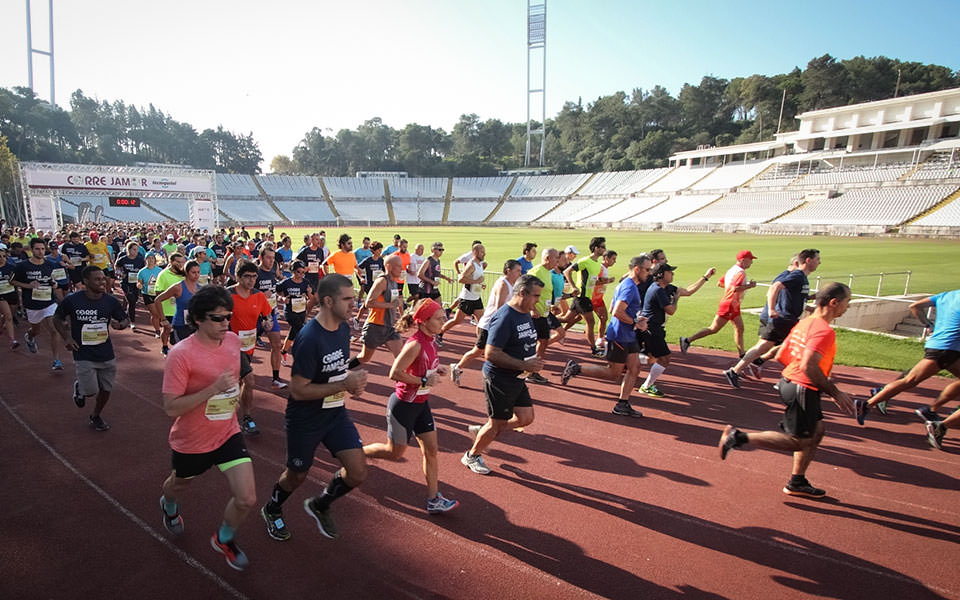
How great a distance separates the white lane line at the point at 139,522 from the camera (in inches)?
139

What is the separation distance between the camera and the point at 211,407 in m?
3.42

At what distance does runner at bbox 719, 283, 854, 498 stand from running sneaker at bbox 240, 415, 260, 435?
5.35 m

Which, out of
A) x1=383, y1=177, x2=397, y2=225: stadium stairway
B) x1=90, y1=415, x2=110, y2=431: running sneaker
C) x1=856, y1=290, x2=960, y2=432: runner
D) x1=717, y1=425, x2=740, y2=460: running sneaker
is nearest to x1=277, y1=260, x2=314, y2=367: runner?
x1=90, y1=415, x2=110, y2=431: running sneaker

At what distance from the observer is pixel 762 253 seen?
29594 mm

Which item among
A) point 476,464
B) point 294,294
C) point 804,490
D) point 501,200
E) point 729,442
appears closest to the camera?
point 729,442

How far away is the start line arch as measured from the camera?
27.5m

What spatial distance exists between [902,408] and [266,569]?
8.62m

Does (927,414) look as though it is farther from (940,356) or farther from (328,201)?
(328,201)

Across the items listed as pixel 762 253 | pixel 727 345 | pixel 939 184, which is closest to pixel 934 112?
pixel 939 184

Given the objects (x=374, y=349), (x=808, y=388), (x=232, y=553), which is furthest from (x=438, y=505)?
(x=808, y=388)

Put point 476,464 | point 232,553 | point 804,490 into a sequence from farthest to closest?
point 476,464, point 804,490, point 232,553

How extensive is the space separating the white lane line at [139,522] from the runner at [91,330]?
658 millimetres

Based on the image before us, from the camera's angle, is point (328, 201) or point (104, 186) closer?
point (104, 186)

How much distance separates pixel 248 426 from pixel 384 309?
7.68 feet
